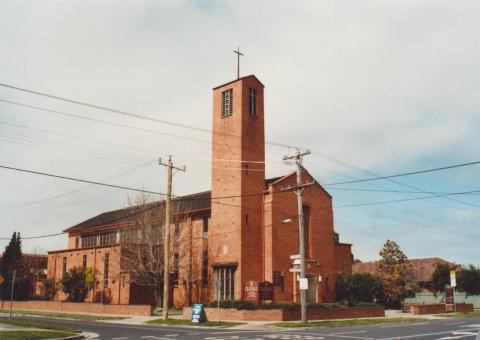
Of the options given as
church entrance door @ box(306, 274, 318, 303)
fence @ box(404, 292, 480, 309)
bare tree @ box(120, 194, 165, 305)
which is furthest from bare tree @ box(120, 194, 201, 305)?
fence @ box(404, 292, 480, 309)

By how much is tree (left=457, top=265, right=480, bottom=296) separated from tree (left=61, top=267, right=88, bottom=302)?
40.6 m

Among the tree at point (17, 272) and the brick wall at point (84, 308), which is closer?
the brick wall at point (84, 308)

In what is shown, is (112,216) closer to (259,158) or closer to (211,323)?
(259,158)

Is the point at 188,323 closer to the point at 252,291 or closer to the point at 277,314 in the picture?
the point at 277,314

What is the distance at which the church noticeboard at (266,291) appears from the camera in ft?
122

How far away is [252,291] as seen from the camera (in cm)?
3709

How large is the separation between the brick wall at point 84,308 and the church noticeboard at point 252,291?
7125 millimetres

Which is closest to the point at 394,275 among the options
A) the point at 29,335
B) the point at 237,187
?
the point at 237,187

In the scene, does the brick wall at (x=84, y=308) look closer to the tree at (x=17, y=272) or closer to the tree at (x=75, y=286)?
the tree at (x=75, y=286)

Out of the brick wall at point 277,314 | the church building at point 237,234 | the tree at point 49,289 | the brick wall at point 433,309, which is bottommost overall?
the brick wall at point 433,309

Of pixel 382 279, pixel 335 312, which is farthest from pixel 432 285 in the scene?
pixel 335 312

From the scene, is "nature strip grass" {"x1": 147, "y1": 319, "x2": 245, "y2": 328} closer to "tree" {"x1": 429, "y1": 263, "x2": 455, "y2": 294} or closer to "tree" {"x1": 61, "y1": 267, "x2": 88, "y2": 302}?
"tree" {"x1": 61, "y1": 267, "x2": 88, "y2": 302}

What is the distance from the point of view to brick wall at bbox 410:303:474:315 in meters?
40.8

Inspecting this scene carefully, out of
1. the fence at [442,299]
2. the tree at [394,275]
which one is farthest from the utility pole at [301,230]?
the fence at [442,299]
